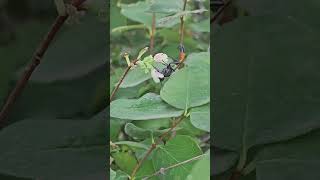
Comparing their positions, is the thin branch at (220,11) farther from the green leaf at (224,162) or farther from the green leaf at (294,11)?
the green leaf at (224,162)

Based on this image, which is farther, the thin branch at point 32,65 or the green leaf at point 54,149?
the thin branch at point 32,65

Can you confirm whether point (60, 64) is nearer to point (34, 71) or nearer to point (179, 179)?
point (34, 71)

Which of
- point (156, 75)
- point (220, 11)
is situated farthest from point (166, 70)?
point (220, 11)

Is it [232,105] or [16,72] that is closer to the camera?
[232,105]

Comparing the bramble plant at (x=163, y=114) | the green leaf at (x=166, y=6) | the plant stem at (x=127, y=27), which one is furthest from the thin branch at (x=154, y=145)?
the plant stem at (x=127, y=27)

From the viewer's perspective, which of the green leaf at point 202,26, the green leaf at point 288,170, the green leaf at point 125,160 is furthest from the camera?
the green leaf at point 202,26

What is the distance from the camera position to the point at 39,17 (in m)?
0.64

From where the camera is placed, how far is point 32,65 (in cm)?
59

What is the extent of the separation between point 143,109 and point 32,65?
15cm

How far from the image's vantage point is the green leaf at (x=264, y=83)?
1.65 ft

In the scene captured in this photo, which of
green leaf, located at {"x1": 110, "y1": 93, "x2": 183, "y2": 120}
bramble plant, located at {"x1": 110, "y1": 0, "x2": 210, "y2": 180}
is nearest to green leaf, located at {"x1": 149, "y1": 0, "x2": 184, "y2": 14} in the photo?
bramble plant, located at {"x1": 110, "y1": 0, "x2": 210, "y2": 180}

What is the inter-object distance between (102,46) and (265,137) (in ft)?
0.90

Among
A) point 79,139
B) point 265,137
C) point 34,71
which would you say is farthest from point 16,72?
point 265,137

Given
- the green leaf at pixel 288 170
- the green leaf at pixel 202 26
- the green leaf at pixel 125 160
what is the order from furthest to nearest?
the green leaf at pixel 202 26
the green leaf at pixel 125 160
the green leaf at pixel 288 170
